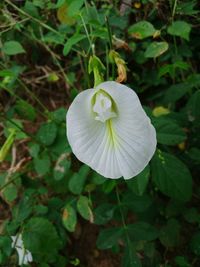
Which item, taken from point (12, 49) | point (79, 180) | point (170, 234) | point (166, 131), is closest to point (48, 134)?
point (79, 180)

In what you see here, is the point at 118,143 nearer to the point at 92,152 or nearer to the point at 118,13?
the point at 92,152

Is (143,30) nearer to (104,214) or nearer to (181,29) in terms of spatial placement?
(181,29)

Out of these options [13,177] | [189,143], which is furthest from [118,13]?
[13,177]

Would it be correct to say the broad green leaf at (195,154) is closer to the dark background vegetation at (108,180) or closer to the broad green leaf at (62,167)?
the dark background vegetation at (108,180)

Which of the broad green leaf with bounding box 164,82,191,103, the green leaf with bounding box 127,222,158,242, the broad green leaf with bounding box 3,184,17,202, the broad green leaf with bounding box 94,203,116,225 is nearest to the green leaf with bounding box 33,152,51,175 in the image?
the broad green leaf with bounding box 3,184,17,202

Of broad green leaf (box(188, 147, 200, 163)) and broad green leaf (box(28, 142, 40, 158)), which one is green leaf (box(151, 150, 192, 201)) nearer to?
broad green leaf (box(188, 147, 200, 163))
